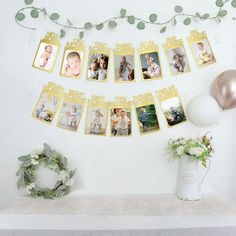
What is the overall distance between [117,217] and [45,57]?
112cm

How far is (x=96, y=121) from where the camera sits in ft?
7.66

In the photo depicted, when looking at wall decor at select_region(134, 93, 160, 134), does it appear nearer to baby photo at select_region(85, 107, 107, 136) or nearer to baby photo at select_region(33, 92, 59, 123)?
baby photo at select_region(85, 107, 107, 136)

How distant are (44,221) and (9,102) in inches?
32.5

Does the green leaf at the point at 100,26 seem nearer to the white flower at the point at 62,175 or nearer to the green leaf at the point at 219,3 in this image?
the green leaf at the point at 219,3

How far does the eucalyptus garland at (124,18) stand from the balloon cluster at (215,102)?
0.43 meters

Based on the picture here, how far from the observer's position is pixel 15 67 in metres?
2.30

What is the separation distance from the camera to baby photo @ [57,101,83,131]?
233cm

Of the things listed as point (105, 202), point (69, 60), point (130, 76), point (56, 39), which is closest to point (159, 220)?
point (105, 202)

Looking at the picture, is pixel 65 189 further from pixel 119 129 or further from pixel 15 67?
pixel 15 67

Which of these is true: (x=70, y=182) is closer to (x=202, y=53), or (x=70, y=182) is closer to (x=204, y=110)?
(x=204, y=110)

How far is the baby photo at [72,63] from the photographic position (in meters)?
2.32

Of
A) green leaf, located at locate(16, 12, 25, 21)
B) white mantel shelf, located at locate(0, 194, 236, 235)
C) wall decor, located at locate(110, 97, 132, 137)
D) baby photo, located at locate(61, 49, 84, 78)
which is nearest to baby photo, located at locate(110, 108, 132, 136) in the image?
wall decor, located at locate(110, 97, 132, 137)

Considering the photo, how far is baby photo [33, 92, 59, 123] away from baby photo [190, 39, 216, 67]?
0.97 m

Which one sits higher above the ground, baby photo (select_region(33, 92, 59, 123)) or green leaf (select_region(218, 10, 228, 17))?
green leaf (select_region(218, 10, 228, 17))
